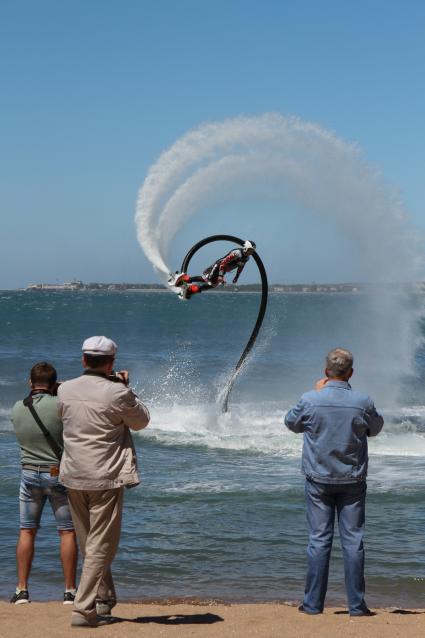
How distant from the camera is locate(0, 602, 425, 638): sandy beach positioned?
6.41 metres

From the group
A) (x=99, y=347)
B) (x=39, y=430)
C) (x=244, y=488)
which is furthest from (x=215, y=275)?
(x=99, y=347)

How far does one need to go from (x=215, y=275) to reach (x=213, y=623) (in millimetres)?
7363

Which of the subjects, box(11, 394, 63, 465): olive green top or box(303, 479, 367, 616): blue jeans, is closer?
box(303, 479, 367, 616): blue jeans

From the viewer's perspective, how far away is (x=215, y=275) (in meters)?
13.7

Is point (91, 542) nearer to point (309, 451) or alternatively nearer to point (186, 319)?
point (309, 451)

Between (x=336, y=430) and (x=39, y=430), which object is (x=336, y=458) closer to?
(x=336, y=430)

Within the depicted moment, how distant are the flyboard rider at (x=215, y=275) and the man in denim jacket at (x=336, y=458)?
7.00 metres

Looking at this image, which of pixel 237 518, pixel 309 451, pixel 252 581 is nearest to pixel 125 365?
pixel 237 518

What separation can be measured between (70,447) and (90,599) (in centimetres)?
101

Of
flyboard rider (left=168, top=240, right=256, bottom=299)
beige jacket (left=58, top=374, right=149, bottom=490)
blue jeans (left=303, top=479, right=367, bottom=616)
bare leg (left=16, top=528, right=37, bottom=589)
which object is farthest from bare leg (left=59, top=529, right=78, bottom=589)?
flyboard rider (left=168, top=240, right=256, bottom=299)

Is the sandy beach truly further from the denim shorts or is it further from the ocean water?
the ocean water

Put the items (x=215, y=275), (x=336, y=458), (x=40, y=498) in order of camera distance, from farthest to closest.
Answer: (x=215, y=275) < (x=40, y=498) < (x=336, y=458)

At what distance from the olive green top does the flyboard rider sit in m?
6.79

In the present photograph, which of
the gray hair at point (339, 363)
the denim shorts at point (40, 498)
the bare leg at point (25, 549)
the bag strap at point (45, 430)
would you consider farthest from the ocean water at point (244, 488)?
the gray hair at point (339, 363)
